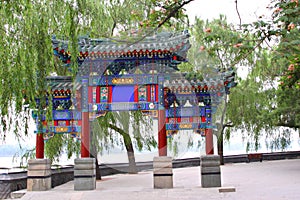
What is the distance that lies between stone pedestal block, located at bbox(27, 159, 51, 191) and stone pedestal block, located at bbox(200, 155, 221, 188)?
3.44m

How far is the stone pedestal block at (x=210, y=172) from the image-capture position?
29.1ft

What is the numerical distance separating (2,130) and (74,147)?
6773mm

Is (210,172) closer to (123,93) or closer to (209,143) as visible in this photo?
(209,143)

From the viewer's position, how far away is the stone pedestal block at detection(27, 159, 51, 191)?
8.98 metres

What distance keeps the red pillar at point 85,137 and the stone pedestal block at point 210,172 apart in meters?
2.55

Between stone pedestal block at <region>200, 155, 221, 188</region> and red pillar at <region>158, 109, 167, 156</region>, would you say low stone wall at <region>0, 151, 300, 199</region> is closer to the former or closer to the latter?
red pillar at <region>158, 109, 167, 156</region>

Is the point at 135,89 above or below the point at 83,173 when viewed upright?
above

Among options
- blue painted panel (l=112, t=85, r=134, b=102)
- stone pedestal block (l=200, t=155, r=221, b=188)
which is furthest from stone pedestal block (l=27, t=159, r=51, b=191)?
stone pedestal block (l=200, t=155, r=221, b=188)

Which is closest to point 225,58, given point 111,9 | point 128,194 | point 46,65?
point 111,9

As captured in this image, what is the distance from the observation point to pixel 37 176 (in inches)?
355

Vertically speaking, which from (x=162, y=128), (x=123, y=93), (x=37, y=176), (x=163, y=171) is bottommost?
(x=37, y=176)

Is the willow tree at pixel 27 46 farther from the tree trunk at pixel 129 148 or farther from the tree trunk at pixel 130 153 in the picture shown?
the tree trunk at pixel 130 153

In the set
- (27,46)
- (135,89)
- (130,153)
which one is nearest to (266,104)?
(130,153)

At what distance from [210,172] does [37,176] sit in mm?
3775
